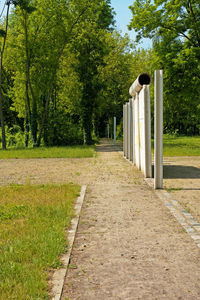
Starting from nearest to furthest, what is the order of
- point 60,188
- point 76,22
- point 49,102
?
1. point 60,188
2. point 76,22
3. point 49,102

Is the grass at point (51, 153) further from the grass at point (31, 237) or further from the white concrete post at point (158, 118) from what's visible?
the grass at point (31, 237)

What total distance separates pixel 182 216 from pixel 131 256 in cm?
222

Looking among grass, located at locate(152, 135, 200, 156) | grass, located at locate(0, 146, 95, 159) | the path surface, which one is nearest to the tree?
grass, located at locate(152, 135, 200, 156)

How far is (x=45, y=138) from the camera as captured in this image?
31656 millimetres

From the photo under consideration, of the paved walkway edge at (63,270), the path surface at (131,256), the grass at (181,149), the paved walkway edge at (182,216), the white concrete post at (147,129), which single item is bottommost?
the grass at (181,149)

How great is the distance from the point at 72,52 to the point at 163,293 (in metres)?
29.3

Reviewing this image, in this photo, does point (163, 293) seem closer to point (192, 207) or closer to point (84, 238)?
point (84, 238)

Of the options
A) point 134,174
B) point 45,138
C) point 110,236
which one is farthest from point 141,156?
point 45,138

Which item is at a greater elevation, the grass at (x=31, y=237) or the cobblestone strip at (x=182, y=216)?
the grass at (x=31, y=237)

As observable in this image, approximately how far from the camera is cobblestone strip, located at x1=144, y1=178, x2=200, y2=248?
5.48 m

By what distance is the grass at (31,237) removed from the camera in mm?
3648

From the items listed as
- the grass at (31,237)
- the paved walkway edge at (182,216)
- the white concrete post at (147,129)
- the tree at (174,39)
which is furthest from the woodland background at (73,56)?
the grass at (31,237)

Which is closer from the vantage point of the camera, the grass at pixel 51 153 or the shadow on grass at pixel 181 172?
the shadow on grass at pixel 181 172

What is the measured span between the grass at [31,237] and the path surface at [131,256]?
0.83 feet
